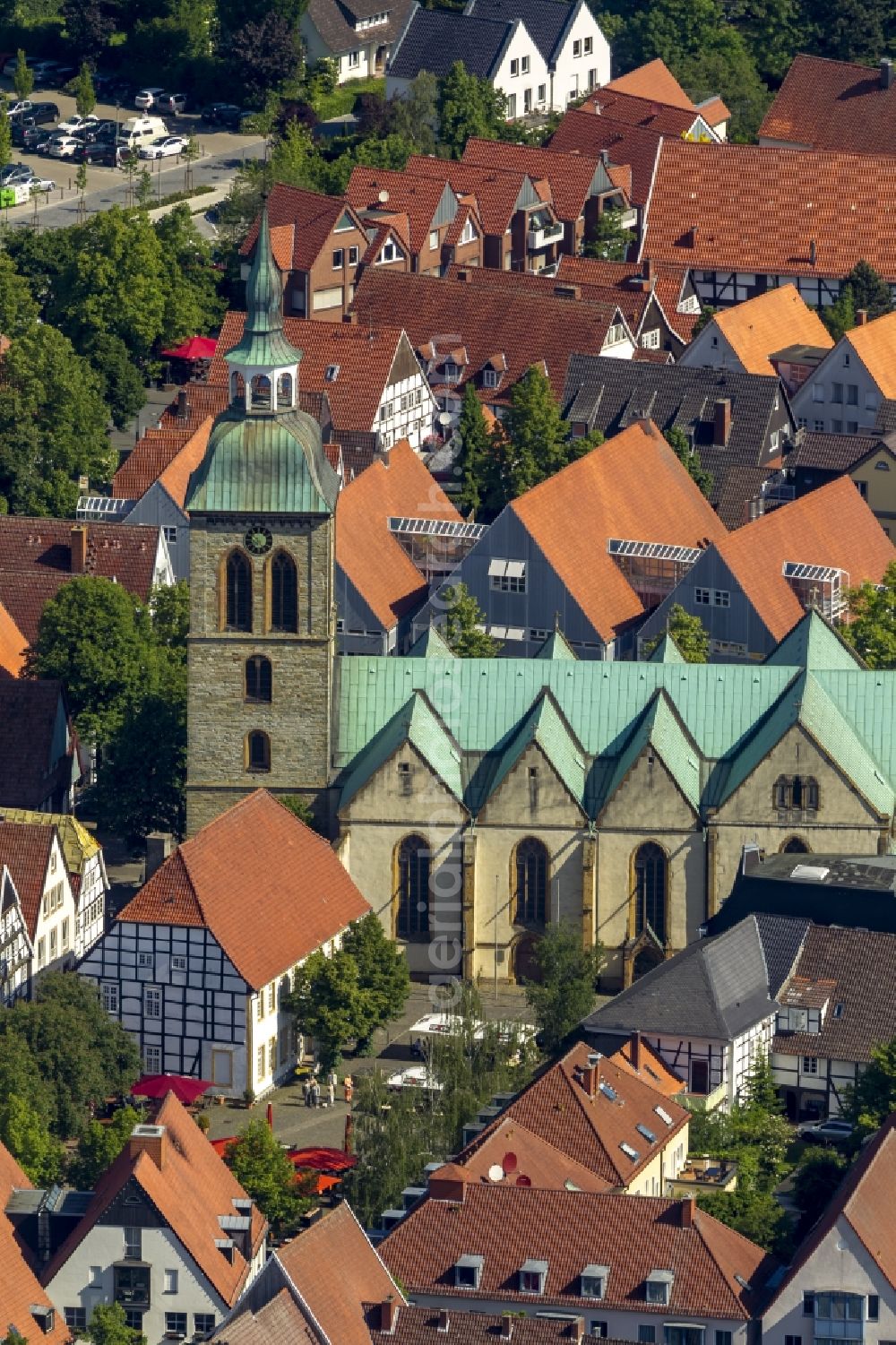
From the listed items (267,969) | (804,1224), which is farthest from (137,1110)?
(804,1224)

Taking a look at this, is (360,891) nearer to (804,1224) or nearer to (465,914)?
(465,914)

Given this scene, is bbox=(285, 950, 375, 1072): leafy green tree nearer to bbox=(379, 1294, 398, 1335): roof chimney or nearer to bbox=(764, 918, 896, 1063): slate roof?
bbox=(764, 918, 896, 1063): slate roof

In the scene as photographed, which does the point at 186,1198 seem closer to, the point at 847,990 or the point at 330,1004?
the point at 330,1004

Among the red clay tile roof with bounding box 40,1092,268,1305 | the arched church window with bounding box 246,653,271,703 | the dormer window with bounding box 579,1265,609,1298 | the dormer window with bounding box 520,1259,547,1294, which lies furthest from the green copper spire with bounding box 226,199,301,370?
the dormer window with bounding box 579,1265,609,1298

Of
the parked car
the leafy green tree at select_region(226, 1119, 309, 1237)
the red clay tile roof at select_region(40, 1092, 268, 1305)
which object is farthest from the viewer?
the parked car

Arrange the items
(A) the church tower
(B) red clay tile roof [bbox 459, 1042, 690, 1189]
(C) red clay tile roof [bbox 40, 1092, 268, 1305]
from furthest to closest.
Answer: (A) the church tower → (B) red clay tile roof [bbox 459, 1042, 690, 1189] → (C) red clay tile roof [bbox 40, 1092, 268, 1305]

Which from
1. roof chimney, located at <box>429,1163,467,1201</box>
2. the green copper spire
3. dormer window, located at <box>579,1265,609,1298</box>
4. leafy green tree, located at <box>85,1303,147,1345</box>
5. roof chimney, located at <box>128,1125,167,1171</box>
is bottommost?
leafy green tree, located at <box>85,1303,147,1345</box>

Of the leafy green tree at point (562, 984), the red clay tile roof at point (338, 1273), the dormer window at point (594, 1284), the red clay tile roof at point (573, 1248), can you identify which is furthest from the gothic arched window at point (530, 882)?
the red clay tile roof at point (338, 1273)
